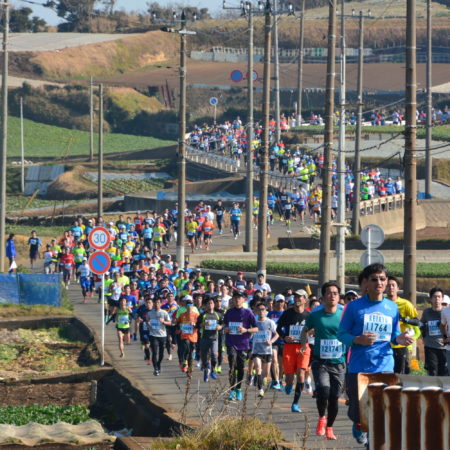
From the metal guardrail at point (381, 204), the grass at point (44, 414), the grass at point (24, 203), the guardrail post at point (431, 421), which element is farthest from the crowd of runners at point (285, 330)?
the grass at point (24, 203)

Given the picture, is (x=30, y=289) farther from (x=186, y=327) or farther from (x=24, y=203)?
(x=24, y=203)

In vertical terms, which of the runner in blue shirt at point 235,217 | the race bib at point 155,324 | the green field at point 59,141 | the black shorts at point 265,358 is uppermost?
the green field at point 59,141

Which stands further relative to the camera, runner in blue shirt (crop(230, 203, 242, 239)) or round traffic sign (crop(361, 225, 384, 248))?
runner in blue shirt (crop(230, 203, 242, 239))

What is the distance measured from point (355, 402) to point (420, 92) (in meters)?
96.5

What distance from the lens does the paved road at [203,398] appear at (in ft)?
48.7

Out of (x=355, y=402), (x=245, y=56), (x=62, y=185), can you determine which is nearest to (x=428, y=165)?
(x=62, y=185)

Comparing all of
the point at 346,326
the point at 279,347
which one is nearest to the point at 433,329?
the point at 279,347

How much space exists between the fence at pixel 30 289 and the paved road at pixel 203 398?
6.27 ft

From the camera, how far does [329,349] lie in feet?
47.4

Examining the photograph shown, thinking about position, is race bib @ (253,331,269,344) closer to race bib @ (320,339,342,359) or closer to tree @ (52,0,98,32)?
race bib @ (320,339,342,359)

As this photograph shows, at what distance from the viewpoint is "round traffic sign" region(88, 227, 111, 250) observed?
28.2 m

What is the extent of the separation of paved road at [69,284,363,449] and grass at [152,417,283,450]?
0.63 feet

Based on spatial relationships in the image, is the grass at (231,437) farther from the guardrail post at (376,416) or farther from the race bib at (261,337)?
the race bib at (261,337)

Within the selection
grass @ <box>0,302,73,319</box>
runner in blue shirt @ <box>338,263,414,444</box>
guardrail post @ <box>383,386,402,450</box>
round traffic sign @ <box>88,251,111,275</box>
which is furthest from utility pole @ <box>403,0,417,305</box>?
grass @ <box>0,302,73,319</box>
